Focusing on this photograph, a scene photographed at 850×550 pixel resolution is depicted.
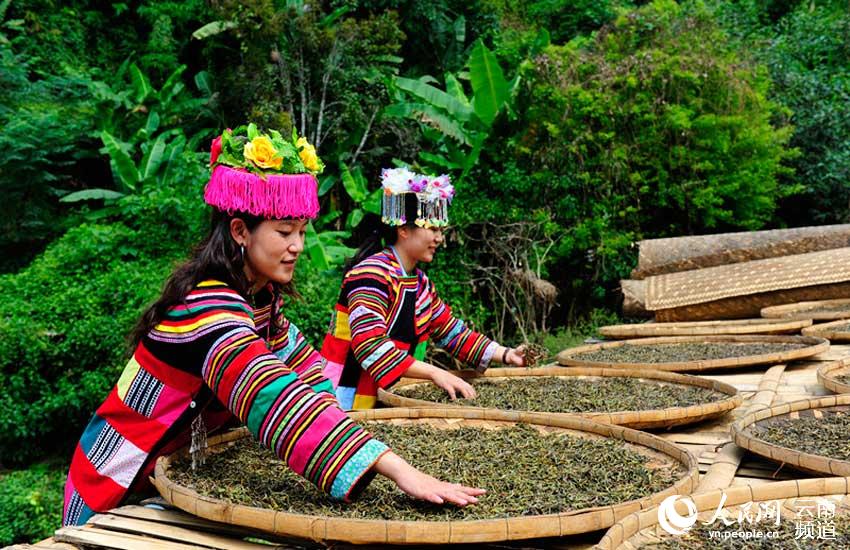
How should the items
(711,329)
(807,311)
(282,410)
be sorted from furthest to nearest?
(807,311)
(711,329)
(282,410)

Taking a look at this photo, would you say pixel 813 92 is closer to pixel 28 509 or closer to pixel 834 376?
pixel 834 376

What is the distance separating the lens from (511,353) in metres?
2.95

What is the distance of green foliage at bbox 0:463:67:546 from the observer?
5.25 m

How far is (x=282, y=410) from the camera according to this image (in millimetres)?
1491

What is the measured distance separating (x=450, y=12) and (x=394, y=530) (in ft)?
34.4

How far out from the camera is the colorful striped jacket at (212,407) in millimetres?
1448

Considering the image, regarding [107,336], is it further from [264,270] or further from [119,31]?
[119,31]

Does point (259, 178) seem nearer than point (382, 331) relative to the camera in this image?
Yes

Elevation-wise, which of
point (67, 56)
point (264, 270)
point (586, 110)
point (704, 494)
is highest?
point (67, 56)

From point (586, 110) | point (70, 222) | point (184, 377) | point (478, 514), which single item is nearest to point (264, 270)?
point (184, 377)

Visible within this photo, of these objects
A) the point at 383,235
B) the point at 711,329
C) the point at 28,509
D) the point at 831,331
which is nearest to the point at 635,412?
the point at 383,235

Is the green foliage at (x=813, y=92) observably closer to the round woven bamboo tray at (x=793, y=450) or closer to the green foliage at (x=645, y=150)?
the green foliage at (x=645, y=150)

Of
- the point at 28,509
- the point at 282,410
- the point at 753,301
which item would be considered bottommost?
the point at 28,509

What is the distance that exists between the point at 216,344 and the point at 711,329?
2754 millimetres
